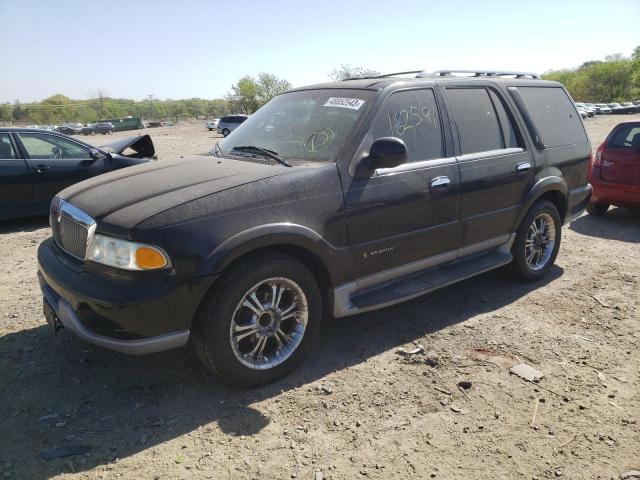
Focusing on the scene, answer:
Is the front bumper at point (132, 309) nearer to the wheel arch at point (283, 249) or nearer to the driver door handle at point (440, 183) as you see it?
the wheel arch at point (283, 249)

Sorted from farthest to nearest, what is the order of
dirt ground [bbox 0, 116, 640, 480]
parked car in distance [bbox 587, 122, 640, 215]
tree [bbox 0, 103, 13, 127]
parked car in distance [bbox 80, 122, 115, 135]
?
tree [bbox 0, 103, 13, 127] → parked car in distance [bbox 80, 122, 115, 135] → parked car in distance [bbox 587, 122, 640, 215] → dirt ground [bbox 0, 116, 640, 480]

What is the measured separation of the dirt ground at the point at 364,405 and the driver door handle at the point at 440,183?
3.77 feet

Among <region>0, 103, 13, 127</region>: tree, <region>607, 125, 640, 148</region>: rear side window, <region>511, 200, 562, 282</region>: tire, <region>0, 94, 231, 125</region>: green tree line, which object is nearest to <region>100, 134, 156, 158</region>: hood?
→ <region>511, 200, 562, 282</region>: tire

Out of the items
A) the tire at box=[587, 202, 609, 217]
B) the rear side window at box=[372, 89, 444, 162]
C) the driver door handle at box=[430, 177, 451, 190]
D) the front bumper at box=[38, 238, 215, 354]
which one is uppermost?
the rear side window at box=[372, 89, 444, 162]

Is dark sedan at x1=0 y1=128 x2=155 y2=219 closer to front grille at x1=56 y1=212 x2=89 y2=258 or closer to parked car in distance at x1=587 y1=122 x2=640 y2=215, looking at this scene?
front grille at x1=56 y1=212 x2=89 y2=258

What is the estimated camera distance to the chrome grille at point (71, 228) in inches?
113

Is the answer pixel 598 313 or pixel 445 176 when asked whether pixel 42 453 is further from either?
pixel 598 313

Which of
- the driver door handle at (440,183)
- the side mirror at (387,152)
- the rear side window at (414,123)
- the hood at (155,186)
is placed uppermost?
the rear side window at (414,123)

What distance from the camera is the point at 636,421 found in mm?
2828

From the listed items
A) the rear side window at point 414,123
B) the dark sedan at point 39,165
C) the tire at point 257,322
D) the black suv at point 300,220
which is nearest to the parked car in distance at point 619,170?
the black suv at point 300,220

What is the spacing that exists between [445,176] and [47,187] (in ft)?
20.5

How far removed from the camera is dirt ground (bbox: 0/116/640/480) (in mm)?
2482

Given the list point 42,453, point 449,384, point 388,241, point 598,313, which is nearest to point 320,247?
point 388,241

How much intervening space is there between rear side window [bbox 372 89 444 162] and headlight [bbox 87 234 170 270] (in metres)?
1.74
